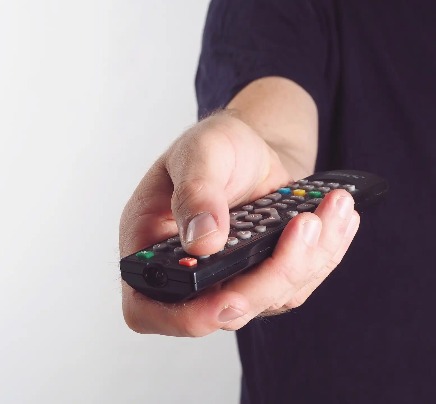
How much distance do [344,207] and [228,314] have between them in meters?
0.10

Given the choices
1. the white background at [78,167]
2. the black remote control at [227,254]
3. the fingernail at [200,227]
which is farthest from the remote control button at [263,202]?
the white background at [78,167]

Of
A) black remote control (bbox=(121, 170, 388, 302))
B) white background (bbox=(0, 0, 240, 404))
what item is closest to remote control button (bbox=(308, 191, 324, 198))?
black remote control (bbox=(121, 170, 388, 302))

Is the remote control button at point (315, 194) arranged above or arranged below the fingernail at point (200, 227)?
above

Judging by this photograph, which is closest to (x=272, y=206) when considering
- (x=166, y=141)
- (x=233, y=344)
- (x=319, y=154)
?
(x=319, y=154)

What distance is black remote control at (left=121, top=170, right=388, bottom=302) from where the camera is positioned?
1.15 ft

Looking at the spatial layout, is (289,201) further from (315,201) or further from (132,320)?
(132,320)

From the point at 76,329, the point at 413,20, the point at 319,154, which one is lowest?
the point at 76,329

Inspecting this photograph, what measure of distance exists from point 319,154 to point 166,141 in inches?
17.7

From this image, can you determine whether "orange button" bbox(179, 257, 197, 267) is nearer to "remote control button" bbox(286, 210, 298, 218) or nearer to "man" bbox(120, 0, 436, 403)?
"remote control button" bbox(286, 210, 298, 218)

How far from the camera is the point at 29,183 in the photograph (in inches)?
35.6

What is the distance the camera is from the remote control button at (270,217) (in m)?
0.42

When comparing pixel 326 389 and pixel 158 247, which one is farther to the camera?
pixel 326 389

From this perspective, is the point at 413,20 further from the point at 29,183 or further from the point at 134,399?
the point at 134,399

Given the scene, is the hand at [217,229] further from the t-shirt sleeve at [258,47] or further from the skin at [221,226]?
the t-shirt sleeve at [258,47]
